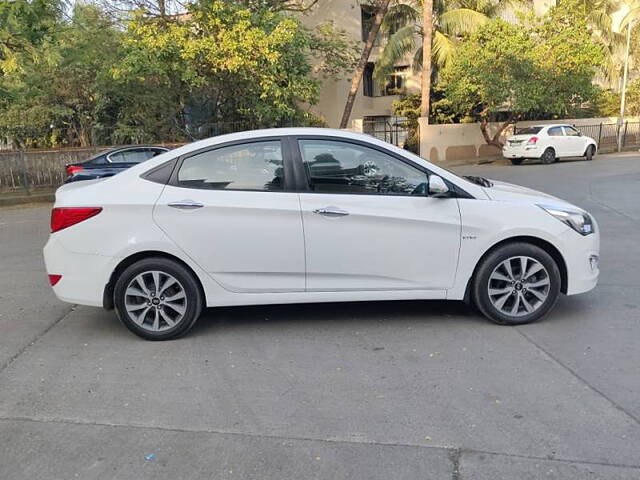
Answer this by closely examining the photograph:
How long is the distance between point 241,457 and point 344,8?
27587 millimetres

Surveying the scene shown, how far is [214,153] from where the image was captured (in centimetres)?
477

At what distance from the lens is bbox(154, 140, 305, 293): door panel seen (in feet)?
15.0

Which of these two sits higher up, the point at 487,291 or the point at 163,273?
the point at 163,273

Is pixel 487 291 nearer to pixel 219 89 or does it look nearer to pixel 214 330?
pixel 214 330

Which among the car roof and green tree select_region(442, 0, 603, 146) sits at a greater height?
green tree select_region(442, 0, 603, 146)

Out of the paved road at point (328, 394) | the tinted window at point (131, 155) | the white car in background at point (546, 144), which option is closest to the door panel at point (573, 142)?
the white car in background at point (546, 144)

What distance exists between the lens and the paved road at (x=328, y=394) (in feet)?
9.87

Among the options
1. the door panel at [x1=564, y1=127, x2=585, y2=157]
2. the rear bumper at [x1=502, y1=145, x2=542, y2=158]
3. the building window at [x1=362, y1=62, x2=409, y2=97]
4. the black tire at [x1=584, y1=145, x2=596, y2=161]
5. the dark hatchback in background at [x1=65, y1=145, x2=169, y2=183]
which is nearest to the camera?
the dark hatchback in background at [x1=65, y1=145, x2=169, y2=183]

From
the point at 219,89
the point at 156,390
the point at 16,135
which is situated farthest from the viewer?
the point at 16,135

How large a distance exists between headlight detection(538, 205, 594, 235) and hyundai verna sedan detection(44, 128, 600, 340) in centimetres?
1

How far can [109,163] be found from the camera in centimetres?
1359

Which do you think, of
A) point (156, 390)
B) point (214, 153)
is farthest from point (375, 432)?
point (214, 153)

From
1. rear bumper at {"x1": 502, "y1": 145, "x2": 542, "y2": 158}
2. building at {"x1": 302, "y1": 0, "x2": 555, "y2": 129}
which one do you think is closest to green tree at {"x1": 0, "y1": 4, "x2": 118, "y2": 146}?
building at {"x1": 302, "y1": 0, "x2": 555, "y2": 129}

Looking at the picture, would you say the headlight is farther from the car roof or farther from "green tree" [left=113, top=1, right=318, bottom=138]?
"green tree" [left=113, top=1, right=318, bottom=138]
